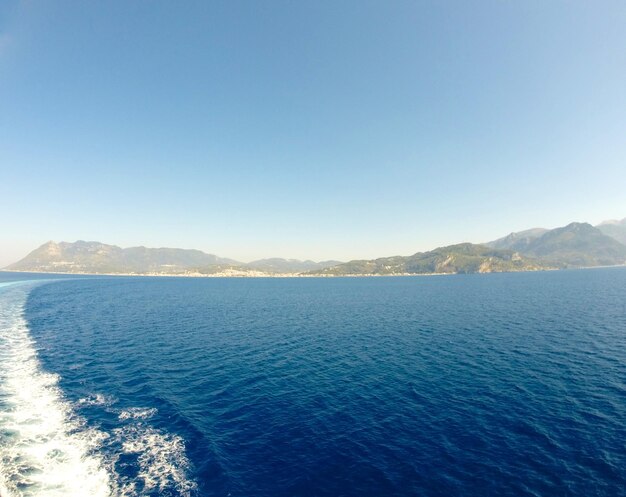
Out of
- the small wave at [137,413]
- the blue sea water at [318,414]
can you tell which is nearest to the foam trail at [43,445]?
the blue sea water at [318,414]

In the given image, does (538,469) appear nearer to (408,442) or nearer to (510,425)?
(510,425)

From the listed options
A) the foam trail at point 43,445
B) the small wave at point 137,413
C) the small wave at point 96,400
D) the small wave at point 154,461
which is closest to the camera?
the small wave at point 154,461

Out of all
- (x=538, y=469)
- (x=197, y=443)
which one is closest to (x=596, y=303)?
(x=538, y=469)

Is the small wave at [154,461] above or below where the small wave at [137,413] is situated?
below

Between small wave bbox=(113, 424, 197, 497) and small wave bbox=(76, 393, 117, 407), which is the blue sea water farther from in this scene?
small wave bbox=(76, 393, 117, 407)

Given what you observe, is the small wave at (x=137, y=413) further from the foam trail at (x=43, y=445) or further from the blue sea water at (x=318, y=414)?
the foam trail at (x=43, y=445)

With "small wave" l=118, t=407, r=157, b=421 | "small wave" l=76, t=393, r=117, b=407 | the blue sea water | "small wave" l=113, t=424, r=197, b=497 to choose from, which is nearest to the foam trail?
the blue sea water
